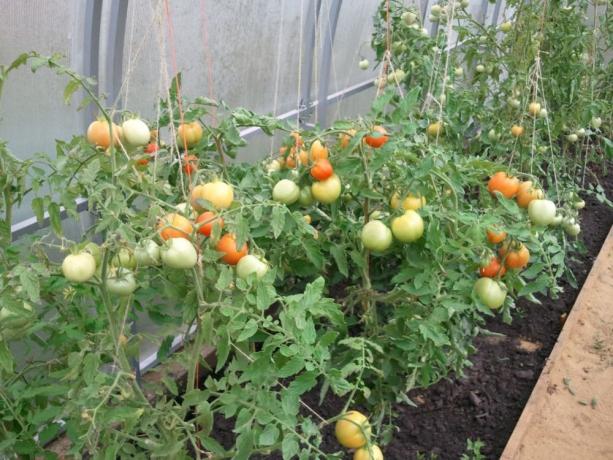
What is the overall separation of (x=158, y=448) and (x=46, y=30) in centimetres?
126

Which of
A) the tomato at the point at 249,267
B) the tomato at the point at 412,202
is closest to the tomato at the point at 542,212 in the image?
the tomato at the point at 412,202

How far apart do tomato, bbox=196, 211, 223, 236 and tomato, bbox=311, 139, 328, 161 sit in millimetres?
403

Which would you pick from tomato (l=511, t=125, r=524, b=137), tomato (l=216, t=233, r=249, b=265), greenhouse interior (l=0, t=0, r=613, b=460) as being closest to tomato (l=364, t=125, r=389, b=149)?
greenhouse interior (l=0, t=0, r=613, b=460)

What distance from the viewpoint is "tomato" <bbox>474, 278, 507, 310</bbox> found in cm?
152

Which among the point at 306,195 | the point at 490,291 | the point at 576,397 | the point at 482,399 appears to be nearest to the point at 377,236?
the point at 306,195

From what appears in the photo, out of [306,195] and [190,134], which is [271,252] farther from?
[190,134]

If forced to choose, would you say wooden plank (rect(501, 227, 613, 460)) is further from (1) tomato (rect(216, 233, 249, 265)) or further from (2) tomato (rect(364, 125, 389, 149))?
(1) tomato (rect(216, 233, 249, 265))

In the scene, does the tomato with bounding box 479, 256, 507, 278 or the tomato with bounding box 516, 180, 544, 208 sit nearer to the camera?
the tomato with bounding box 479, 256, 507, 278

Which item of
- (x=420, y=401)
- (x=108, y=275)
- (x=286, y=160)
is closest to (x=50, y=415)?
(x=108, y=275)

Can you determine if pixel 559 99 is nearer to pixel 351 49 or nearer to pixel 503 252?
pixel 351 49

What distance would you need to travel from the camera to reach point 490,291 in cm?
152

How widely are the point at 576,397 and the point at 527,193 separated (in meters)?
1.33

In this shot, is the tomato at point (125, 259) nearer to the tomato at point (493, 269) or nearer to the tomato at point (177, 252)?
the tomato at point (177, 252)

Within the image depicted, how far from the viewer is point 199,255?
111 centimetres
